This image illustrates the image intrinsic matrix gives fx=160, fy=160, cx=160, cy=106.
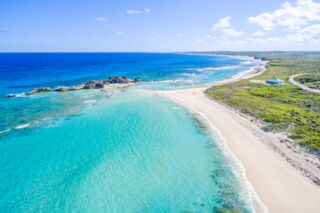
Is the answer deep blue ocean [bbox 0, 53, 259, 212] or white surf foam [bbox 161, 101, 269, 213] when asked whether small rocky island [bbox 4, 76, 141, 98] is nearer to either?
deep blue ocean [bbox 0, 53, 259, 212]

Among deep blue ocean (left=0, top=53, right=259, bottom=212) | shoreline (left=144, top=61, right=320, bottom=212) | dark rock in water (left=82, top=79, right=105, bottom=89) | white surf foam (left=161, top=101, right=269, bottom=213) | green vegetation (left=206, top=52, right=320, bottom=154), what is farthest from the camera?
dark rock in water (left=82, top=79, right=105, bottom=89)

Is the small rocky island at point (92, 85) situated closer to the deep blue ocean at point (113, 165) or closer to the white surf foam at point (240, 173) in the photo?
the deep blue ocean at point (113, 165)

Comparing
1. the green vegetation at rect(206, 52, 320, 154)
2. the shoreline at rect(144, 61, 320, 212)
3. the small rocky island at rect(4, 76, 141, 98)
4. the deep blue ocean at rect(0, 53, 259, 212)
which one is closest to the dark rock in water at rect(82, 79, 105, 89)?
the small rocky island at rect(4, 76, 141, 98)

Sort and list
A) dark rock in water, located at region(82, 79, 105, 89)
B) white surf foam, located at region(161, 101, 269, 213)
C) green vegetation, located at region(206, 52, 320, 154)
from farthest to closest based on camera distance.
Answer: dark rock in water, located at region(82, 79, 105, 89)
green vegetation, located at region(206, 52, 320, 154)
white surf foam, located at region(161, 101, 269, 213)

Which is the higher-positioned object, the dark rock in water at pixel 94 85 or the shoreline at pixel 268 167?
the dark rock in water at pixel 94 85

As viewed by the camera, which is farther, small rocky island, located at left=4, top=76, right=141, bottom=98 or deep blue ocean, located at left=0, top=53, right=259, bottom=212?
small rocky island, located at left=4, top=76, right=141, bottom=98

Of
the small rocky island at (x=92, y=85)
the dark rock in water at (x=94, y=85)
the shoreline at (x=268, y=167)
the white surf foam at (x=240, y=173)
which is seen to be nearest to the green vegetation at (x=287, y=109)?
the shoreline at (x=268, y=167)

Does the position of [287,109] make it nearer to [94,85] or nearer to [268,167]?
[268,167]

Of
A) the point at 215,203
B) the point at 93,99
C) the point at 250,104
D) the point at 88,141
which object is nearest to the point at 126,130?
the point at 88,141
